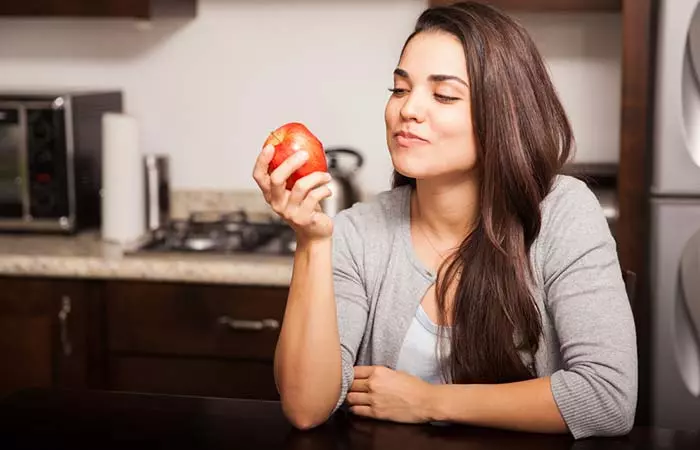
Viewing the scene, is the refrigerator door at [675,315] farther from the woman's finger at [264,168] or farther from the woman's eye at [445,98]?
the woman's finger at [264,168]

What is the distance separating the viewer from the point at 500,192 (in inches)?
67.3

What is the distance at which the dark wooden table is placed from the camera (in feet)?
4.52

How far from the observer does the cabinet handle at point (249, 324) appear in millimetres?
2666

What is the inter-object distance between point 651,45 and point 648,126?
0.63 ft

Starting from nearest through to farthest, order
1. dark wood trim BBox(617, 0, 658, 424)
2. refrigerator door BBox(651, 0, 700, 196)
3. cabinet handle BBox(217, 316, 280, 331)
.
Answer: refrigerator door BBox(651, 0, 700, 196) → dark wood trim BBox(617, 0, 658, 424) → cabinet handle BBox(217, 316, 280, 331)

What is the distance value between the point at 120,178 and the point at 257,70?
55cm

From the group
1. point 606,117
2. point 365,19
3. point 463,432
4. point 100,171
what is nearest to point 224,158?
point 100,171

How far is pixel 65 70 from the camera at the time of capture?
3.33 m

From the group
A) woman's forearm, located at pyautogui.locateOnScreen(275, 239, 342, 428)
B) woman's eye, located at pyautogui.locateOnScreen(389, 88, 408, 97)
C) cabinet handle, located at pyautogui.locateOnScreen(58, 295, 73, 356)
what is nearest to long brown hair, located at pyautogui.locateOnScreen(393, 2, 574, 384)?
woman's eye, located at pyautogui.locateOnScreen(389, 88, 408, 97)

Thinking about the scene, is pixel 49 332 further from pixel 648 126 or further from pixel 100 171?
pixel 648 126

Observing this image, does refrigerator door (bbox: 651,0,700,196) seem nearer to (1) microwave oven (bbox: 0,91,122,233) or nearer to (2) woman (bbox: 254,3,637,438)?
(2) woman (bbox: 254,3,637,438)

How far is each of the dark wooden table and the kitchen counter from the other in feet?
3.62

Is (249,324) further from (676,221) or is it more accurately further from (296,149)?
(296,149)

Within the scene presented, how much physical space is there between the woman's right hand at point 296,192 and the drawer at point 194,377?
123cm
